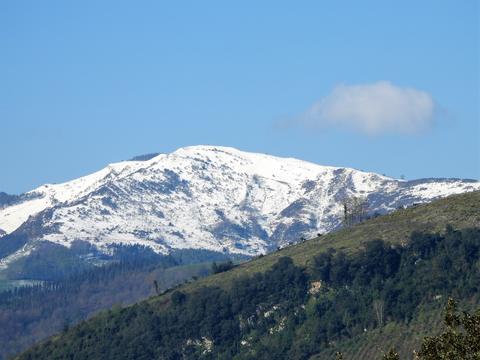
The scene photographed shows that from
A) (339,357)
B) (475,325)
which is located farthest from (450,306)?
(339,357)

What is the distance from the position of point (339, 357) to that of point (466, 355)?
9706 millimetres

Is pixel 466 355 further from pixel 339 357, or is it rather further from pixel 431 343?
pixel 339 357

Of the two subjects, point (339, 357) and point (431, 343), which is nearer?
point (431, 343)

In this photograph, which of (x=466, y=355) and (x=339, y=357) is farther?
(x=339, y=357)

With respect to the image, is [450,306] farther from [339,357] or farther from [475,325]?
[339,357]

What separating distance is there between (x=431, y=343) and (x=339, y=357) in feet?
27.2

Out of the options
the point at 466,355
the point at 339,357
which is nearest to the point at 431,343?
the point at 466,355

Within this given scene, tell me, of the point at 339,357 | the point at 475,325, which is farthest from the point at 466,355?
the point at 339,357

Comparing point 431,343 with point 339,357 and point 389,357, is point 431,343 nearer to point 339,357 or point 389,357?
point 389,357

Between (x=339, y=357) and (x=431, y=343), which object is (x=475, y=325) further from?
(x=339, y=357)

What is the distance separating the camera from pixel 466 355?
3226 inches

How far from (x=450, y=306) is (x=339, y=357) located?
10.5 m

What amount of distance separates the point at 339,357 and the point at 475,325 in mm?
11003

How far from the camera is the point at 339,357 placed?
288 ft
